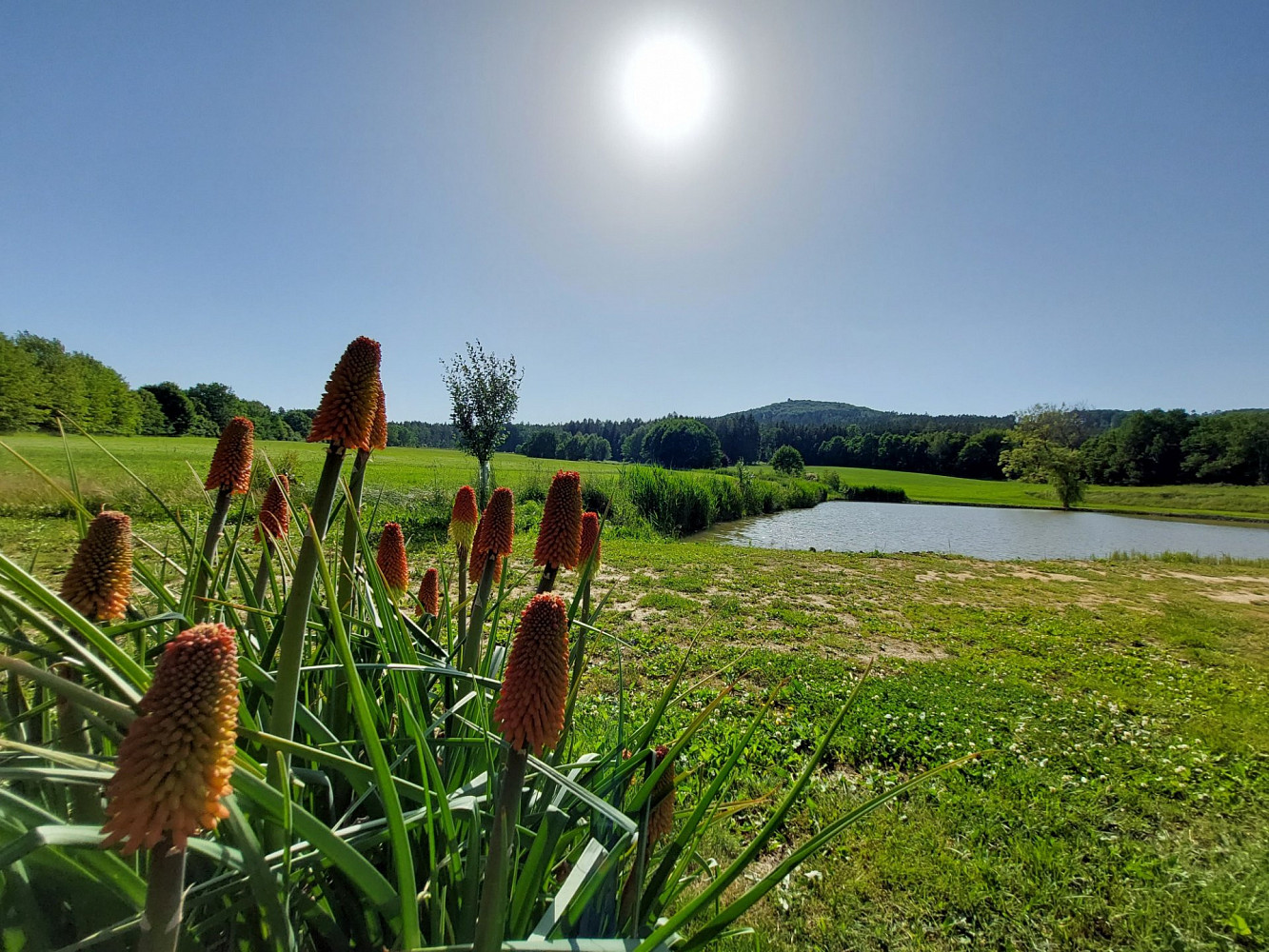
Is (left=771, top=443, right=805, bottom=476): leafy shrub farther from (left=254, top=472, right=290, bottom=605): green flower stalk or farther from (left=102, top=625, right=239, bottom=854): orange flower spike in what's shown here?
(left=102, top=625, right=239, bottom=854): orange flower spike

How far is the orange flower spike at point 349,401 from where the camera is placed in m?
1.19

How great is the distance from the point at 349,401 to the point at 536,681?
0.80 metres

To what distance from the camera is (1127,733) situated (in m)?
4.90

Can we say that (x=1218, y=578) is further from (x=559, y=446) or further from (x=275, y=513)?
(x=559, y=446)

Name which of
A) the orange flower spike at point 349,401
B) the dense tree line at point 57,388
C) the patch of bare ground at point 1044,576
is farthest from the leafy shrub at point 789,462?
the orange flower spike at point 349,401

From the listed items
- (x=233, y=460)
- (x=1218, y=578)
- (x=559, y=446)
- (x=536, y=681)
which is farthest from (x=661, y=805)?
(x=559, y=446)

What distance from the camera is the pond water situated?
21406 mm

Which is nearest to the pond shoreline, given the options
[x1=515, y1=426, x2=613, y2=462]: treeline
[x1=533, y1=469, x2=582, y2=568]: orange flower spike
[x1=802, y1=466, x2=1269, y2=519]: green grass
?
[x1=802, y1=466, x2=1269, y2=519]: green grass

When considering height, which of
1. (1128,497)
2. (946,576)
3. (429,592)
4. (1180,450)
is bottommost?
(1128,497)

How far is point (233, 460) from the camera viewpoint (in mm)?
1849

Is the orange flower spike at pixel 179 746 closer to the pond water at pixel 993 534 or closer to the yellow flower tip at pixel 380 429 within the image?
the yellow flower tip at pixel 380 429

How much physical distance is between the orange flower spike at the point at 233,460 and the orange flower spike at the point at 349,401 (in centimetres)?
86

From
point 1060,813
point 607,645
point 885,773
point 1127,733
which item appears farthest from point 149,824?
point 1127,733

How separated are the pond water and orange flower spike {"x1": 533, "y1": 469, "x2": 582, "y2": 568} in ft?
55.4
